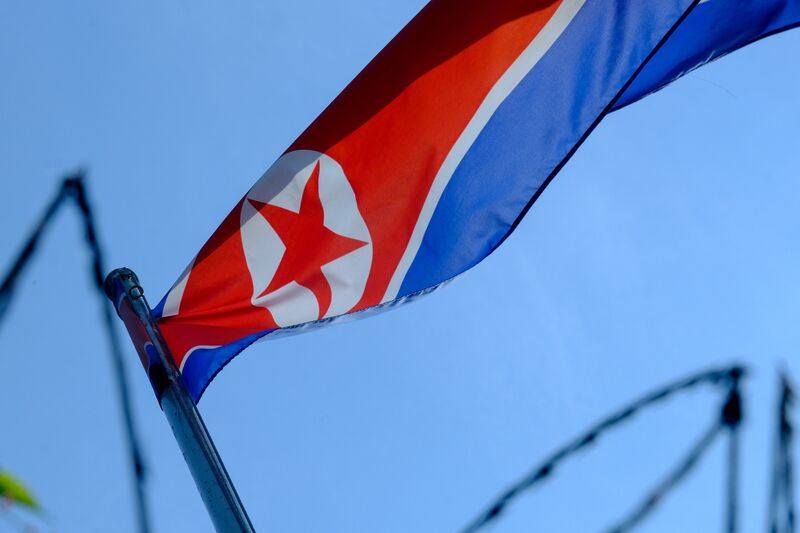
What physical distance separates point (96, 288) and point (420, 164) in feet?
8.07

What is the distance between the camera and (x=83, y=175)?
247 inches

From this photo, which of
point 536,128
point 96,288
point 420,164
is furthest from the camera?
point 420,164

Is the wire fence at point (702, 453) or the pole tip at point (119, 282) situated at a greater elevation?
the pole tip at point (119, 282)

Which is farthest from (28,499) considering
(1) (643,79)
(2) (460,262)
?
(1) (643,79)

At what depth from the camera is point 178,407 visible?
19.8 feet

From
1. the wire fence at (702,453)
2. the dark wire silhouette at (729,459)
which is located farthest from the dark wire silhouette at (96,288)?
the dark wire silhouette at (729,459)

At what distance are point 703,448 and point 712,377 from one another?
0.31 m

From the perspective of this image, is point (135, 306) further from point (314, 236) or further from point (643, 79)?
point (643, 79)

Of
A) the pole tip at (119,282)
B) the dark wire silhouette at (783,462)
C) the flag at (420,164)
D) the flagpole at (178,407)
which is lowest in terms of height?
the dark wire silhouette at (783,462)

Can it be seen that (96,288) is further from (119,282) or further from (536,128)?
(536,128)

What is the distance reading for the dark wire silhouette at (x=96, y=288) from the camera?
14.4ft

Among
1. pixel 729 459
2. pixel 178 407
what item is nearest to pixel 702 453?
pixel 729 459

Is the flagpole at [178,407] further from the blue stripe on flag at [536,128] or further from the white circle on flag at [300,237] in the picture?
the blue stripe on flag at [536,128]

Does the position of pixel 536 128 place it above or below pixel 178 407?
above
